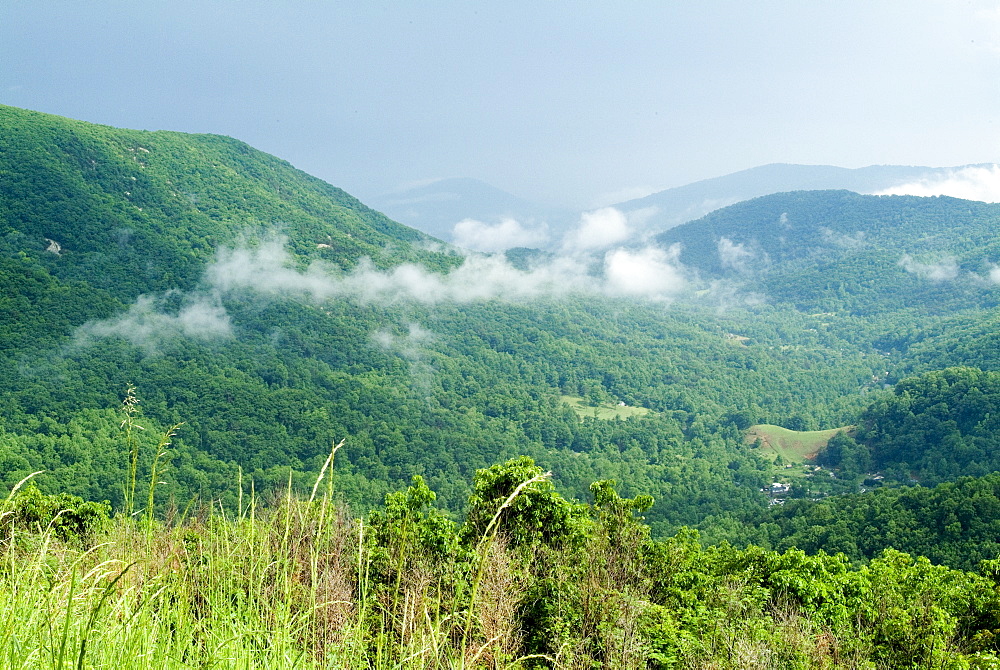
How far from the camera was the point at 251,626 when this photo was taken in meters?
2.61

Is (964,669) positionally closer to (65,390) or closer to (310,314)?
(65,390)

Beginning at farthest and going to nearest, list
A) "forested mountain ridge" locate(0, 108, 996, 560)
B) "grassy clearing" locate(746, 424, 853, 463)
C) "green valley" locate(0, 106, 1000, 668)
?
"grassy clearing" locate(746, 424, 853, 463) → "forested mountain ridge" locate(0, 108, 996, 560) → "green valley" locate(0, 106, 1000, 668)

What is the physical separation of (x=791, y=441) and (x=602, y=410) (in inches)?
1272

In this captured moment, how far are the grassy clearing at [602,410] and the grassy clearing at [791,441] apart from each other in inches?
840

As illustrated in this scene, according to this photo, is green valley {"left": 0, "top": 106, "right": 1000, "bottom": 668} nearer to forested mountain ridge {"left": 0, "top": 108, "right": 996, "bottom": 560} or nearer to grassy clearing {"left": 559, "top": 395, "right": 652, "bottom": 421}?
forested mountain ridge {"left": 0, "top": 108, "right": 996, "bottom": 560}

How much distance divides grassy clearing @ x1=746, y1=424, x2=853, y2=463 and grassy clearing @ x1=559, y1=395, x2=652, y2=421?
21.3m

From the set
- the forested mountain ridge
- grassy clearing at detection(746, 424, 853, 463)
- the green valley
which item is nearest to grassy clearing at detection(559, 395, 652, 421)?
the forested mountain ridge

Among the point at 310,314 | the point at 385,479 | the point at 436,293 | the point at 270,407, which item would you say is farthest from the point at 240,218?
the point at 385,479

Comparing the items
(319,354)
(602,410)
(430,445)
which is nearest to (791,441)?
(602,410)

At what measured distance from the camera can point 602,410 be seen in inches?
4070

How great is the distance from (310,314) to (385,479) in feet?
176

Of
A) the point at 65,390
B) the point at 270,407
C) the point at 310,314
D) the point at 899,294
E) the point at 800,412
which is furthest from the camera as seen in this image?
the point at 899,294

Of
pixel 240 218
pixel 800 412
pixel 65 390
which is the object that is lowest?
pixel 800 412

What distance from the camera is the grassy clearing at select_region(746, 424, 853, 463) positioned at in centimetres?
7544
